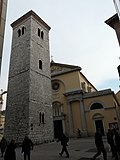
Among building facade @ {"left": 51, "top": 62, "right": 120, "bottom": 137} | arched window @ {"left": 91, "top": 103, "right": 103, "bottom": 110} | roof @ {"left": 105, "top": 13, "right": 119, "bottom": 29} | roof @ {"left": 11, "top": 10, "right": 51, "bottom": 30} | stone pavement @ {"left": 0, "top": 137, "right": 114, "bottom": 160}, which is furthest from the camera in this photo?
arched window @ {"left": 91, "top": 103, "right": 103, "bottom": 110}

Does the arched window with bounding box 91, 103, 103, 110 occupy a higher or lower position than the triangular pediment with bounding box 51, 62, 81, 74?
lower

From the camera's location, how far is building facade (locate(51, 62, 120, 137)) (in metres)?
27.2

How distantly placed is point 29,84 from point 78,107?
12712 millimetres

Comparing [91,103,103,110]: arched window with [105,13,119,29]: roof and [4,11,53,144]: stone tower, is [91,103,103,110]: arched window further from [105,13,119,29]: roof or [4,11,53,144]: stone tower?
[105,13,119,29]: roof

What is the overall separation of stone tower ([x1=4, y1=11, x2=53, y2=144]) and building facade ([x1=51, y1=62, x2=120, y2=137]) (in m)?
7.99

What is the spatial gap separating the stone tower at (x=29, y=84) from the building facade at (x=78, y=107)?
799 cm

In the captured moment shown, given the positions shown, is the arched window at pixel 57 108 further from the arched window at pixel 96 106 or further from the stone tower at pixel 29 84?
the stone tower at pixel 29 84

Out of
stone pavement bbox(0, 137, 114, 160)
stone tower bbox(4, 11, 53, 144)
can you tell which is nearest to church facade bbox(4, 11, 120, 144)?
stone tower bbox(4, 11, 53, 144)

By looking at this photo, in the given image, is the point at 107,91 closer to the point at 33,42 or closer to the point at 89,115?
the point at 89,115

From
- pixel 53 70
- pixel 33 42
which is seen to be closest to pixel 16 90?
pixel 33 42

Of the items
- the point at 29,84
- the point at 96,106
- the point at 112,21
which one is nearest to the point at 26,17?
the point at 29,84

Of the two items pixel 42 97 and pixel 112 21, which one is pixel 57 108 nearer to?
pixel 42 97

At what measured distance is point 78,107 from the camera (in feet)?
96.3

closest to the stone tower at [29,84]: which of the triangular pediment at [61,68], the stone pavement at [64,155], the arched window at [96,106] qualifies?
the stone pavement at [64,155]
